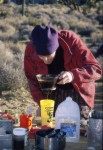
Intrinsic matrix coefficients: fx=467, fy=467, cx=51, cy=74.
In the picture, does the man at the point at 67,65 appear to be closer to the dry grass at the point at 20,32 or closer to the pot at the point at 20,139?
the pot at the point at 20,139

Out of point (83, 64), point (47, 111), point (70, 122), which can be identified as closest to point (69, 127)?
point (70, 122)

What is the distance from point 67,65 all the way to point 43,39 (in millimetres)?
543

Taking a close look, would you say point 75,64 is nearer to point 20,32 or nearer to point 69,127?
point 69,127

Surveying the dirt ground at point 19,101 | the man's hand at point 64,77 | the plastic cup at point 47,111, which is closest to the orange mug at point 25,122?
the plastic cup at point 47,111

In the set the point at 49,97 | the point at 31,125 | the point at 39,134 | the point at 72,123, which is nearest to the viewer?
the point at 39,134

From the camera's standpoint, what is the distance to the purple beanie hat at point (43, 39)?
4.44 meters

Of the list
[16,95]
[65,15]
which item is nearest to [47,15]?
[65,15]

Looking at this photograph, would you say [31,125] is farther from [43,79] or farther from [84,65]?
[84,65]

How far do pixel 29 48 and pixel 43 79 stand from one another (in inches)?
26.8

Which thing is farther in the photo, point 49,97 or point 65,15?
point 65,15

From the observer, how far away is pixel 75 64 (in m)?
4.93

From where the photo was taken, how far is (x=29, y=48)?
488cm

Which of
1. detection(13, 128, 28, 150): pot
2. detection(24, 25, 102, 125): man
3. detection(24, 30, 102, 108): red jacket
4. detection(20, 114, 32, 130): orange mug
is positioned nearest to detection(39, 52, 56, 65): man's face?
detection(24, 25, 102, 125): man

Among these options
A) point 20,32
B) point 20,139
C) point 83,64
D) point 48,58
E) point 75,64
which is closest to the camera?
point 20,139
